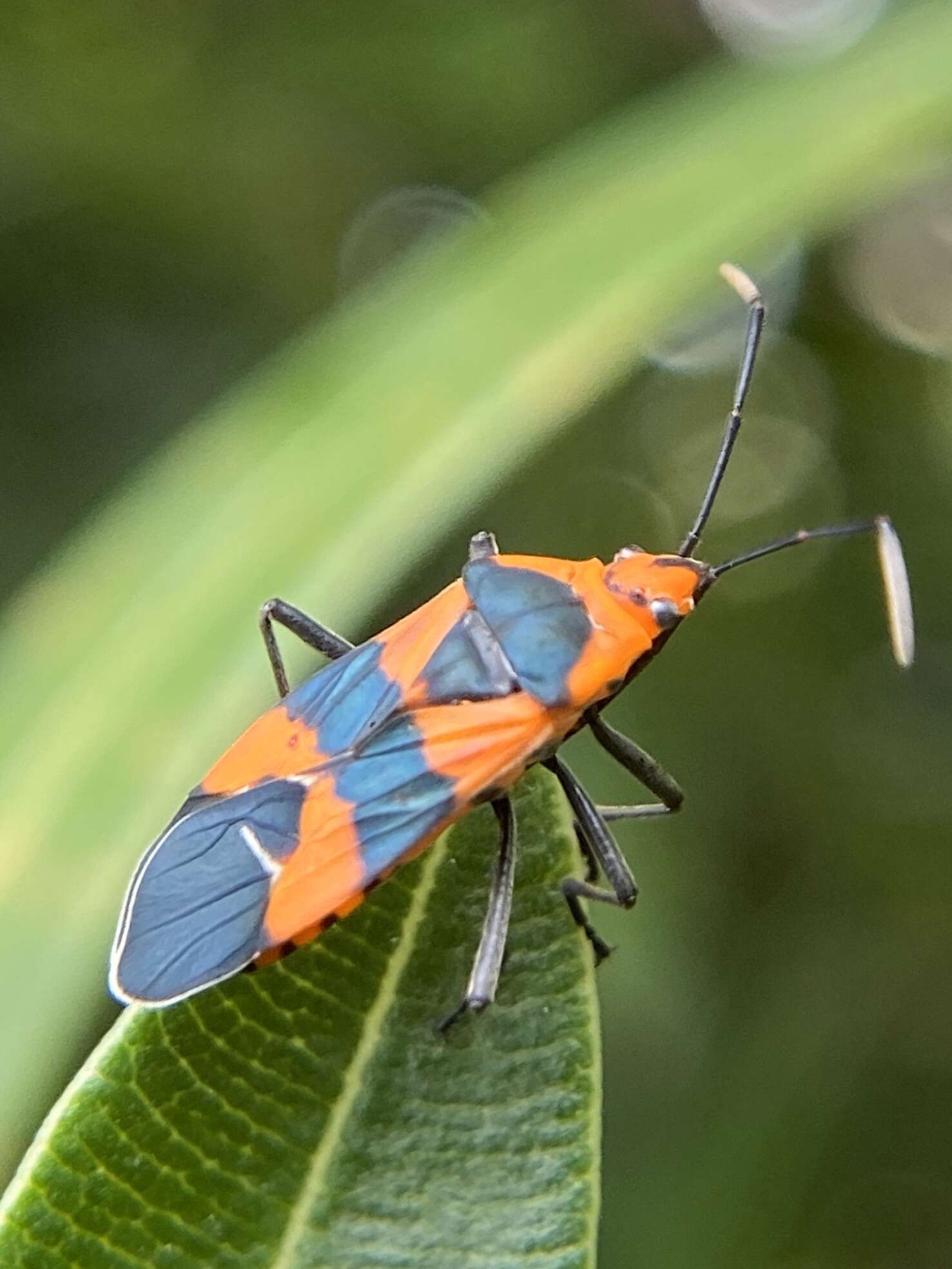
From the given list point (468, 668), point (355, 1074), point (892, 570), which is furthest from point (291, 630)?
point (355, 1074)

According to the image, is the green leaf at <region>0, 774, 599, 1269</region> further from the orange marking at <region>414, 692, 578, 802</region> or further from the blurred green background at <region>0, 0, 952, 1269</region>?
the blurred green background at <region>0, 0, 952, 1269</region>

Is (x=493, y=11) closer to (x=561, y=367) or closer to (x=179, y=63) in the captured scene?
(x=179, y=63)

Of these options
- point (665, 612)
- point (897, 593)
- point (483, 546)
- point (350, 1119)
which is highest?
point (483, 546)

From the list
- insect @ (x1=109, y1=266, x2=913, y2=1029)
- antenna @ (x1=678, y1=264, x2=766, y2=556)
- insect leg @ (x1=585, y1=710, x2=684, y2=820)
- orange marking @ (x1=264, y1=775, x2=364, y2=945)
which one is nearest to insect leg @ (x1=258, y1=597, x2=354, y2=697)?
insect @ (x1=109, y1=266, x2=913, y2=1029)

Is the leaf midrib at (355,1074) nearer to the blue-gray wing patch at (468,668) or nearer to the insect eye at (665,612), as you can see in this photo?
the blue-gray wing patch at (468,668)

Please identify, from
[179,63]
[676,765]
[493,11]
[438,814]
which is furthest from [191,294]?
[438,814]

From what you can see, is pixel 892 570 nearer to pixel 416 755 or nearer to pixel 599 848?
pixel 599 848

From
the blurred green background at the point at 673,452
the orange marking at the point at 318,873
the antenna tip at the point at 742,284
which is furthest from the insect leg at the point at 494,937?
the antenna tip at the point at 742,284
